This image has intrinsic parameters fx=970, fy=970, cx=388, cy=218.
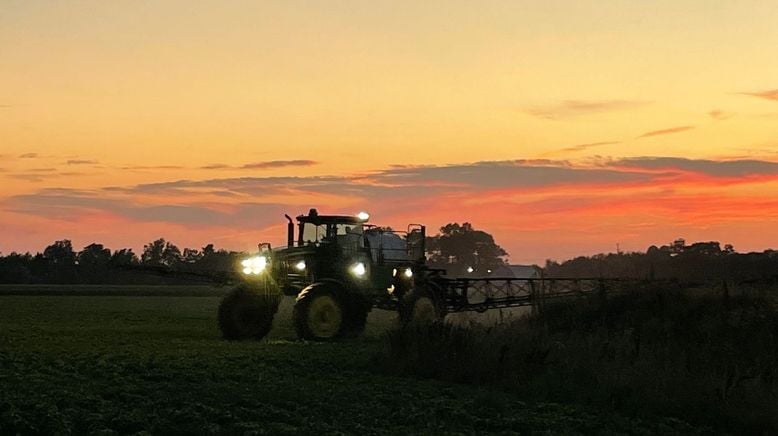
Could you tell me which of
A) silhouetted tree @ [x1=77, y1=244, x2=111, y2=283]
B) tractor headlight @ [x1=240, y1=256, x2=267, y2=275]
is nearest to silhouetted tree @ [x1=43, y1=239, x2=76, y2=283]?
silhouetted tree @ [x1=77, y1=244, x2=111, y2=283]

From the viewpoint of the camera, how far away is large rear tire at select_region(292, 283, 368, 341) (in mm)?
25781

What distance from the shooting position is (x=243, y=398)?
13750 mm

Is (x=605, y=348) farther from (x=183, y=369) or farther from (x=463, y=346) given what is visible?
(x=183, y=369)

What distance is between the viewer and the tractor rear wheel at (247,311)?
2750cm

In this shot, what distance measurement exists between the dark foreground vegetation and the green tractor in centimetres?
492

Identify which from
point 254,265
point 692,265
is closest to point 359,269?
point 254,265

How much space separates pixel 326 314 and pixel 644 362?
10.1m

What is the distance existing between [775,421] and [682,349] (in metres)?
6.96

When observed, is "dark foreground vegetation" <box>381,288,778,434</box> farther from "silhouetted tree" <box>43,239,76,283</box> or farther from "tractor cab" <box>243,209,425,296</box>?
"silhouetted tree" <box>43,239,76,283</box>

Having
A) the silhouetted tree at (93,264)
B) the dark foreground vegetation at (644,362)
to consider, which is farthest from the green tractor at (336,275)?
the silhouetted tree at (93,264)

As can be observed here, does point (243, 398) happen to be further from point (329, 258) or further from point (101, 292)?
point (101, 292)

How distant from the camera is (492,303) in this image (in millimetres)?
36656

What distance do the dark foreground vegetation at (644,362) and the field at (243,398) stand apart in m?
0.79

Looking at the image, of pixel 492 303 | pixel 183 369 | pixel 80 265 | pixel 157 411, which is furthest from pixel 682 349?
pixel 80 265
